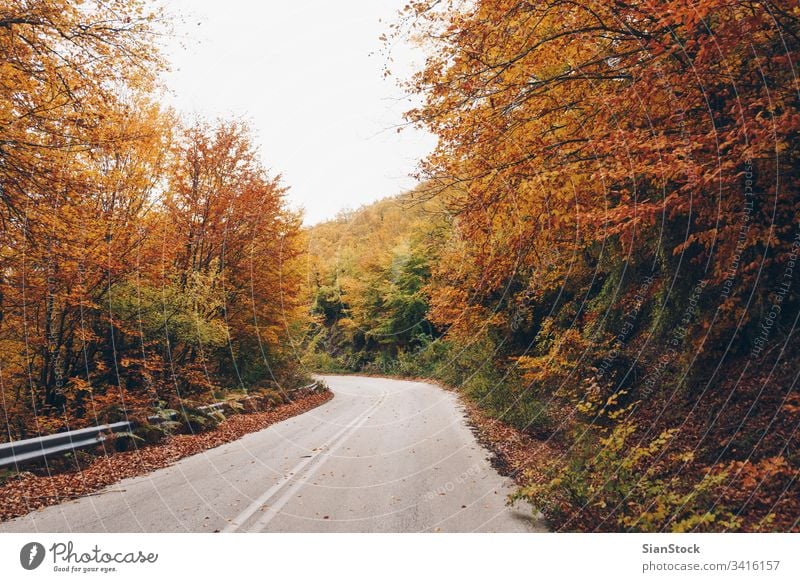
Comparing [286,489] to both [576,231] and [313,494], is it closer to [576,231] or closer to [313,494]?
[313,494]

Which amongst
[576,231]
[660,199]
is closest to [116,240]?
[576,231]

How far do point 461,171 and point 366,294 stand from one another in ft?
118

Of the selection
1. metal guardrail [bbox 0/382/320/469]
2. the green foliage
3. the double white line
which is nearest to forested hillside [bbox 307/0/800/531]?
the green foliage

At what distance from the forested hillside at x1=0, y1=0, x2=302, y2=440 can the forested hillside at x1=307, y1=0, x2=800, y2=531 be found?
485cm

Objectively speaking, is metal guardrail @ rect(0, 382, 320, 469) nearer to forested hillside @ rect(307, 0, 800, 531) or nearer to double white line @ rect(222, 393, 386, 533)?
→ double white line @ rect(222, 393, 386, 533)

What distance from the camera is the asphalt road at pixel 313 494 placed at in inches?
171

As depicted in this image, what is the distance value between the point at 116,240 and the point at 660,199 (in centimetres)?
1126

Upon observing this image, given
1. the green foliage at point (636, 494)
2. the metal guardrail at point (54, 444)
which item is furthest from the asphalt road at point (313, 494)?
the metal guardrail at point (54, 444)

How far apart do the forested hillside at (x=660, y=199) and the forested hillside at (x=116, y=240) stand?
4.85m

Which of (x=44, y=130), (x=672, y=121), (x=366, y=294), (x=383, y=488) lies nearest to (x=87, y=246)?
(x=44, y=130)

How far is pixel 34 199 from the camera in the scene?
21.1 ft

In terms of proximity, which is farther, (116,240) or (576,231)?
(116,240)

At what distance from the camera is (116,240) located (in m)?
10.4

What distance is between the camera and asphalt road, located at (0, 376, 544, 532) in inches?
171
